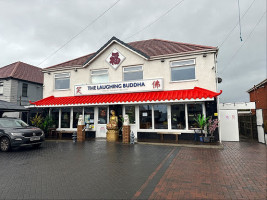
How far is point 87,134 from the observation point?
13961 mm

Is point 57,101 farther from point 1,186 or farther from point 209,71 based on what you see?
point 209,71

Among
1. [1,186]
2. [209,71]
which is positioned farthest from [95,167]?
[209,71]

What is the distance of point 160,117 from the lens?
12328 mm

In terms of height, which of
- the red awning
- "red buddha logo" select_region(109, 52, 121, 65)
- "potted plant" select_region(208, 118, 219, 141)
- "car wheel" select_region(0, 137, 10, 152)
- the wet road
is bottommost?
the wet road

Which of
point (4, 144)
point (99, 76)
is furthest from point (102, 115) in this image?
point (4, 144)

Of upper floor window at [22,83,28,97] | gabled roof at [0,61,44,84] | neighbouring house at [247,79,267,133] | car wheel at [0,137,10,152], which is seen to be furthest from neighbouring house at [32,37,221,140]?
neighbouring house at [247,79,267,133]

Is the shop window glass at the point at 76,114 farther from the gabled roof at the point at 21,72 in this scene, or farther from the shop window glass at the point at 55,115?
the gabled roof at the point at 21,72

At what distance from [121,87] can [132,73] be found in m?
1.55

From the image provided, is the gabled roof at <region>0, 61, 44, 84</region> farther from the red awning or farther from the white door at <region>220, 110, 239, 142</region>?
the white door at <region>220, 110, 239, 142</region>

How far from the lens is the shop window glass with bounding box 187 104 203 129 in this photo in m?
11.5

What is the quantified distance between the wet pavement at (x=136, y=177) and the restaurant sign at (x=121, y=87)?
19.9 ft

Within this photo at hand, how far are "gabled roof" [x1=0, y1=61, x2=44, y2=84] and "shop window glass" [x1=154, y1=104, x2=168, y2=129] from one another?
18.9m

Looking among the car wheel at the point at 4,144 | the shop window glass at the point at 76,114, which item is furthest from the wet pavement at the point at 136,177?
the shop window glass at the point at 76,114

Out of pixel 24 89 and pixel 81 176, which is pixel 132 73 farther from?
pixel 24 89
